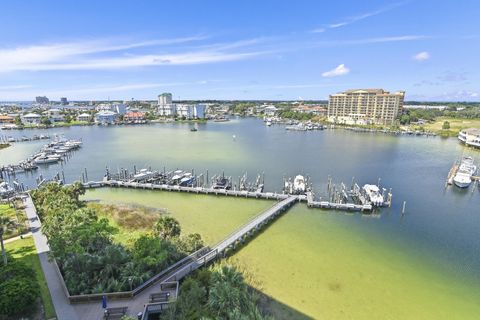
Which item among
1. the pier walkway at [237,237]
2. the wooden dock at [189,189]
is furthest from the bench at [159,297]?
the wooden dock at [189,189]

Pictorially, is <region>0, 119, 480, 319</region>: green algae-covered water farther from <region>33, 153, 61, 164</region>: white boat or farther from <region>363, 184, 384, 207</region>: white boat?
<region>33, 153, 61, 164</region>: white boat

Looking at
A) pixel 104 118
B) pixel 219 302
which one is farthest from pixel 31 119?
pixel 219 302

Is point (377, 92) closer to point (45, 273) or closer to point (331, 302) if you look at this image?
point (331, 302)

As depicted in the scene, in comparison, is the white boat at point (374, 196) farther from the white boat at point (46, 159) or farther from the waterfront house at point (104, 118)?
the waterfront house at point (104, 118)

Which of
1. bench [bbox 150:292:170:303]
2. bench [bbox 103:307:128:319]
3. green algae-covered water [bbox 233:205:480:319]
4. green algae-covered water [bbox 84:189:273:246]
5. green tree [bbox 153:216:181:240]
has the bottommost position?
green algae-covered water [bbox 233:205:480:319]

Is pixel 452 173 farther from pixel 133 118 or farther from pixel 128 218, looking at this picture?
pixel 133 118

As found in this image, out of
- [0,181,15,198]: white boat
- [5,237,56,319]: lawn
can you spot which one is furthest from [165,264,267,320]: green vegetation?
[0,181,15,198]: white boat
